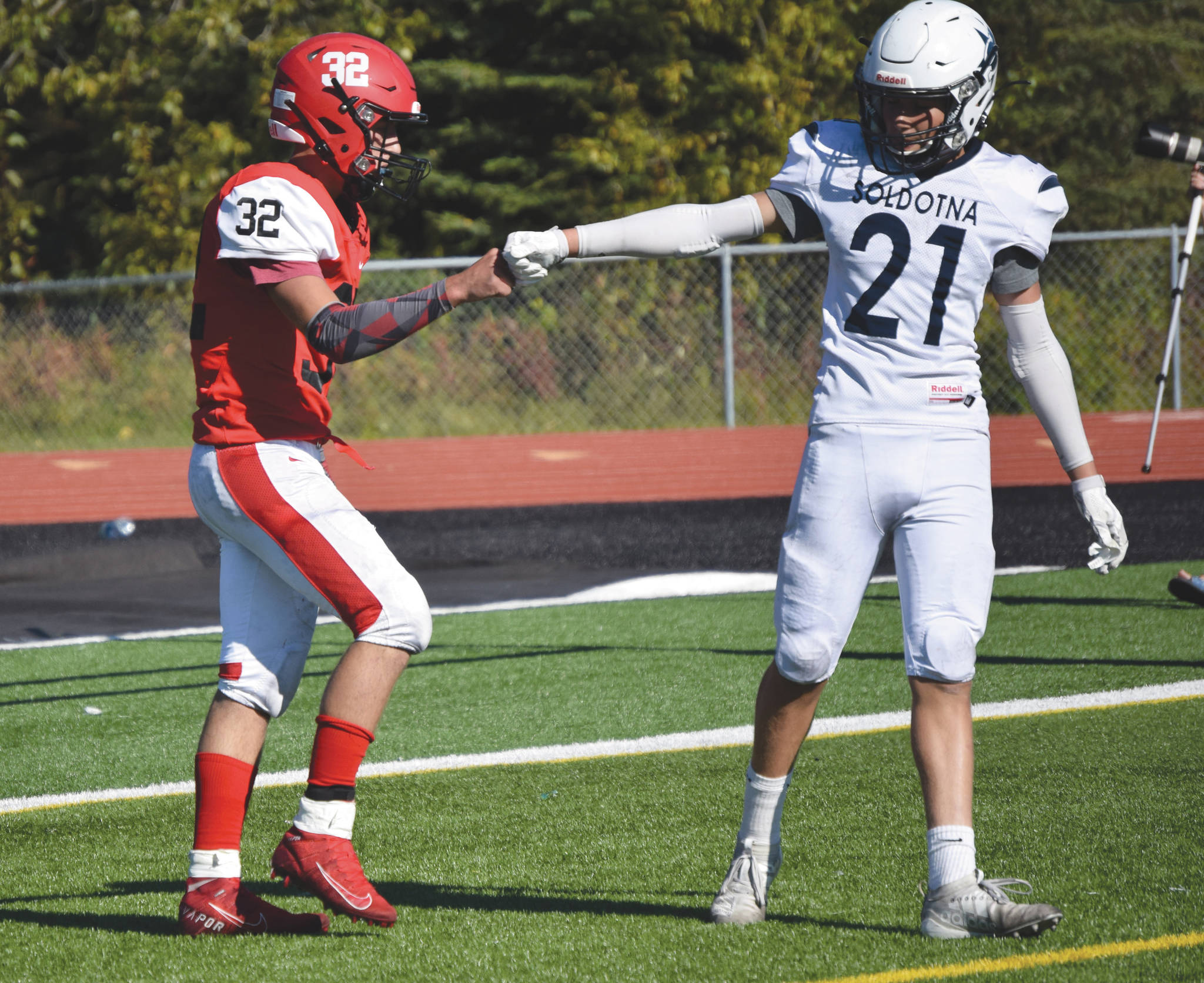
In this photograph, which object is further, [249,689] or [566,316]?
[566,316]

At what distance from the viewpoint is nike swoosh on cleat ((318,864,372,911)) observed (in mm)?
3359

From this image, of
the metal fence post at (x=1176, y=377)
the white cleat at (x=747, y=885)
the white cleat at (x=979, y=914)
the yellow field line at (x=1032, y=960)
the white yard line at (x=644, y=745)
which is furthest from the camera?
the metal fence post at (x=1176, y=377)

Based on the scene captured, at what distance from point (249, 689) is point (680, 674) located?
3.32 metres

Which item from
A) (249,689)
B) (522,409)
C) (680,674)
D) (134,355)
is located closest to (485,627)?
(680,674)

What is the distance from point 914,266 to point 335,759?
1.69 meters

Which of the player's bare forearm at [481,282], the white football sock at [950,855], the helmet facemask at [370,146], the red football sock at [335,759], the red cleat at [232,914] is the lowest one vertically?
the red cleat at [232,914]

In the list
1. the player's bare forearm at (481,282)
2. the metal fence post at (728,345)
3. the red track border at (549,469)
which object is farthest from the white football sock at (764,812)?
the metal fence post at (728,345)

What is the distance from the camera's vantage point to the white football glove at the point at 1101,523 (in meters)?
3.68

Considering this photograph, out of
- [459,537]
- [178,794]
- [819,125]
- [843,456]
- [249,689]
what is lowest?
[459,537]

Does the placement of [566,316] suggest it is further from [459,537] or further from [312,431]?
[312,431]

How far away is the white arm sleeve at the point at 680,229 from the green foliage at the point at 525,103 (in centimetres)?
1449

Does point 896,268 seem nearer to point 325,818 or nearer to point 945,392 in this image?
point 945,392

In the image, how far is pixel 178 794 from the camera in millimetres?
4969

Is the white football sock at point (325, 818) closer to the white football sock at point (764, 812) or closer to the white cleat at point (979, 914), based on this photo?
the white football sock at point (764, 812)
